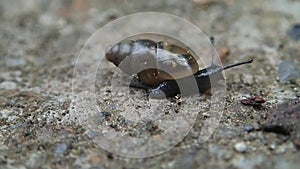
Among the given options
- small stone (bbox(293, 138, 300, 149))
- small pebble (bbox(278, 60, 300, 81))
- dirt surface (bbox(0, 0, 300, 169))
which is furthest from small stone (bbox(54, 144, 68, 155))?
small pebble (bbox(278, 60, 300, 81))

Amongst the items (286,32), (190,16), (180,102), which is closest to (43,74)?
(180,102)

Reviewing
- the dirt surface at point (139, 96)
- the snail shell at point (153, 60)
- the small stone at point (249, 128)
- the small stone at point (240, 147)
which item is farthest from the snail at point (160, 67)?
the small stone at point (240, 147)

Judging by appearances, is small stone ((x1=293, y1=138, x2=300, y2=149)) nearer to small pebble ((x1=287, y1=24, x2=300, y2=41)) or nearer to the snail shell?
the snail shell

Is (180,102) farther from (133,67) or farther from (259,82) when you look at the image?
(259,82)

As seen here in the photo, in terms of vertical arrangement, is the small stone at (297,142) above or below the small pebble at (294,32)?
below

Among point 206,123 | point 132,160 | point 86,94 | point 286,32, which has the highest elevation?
point 286,32

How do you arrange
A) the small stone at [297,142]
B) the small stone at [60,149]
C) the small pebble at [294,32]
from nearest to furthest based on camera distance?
the small stone at [297,142] → the small stone at [60,149] → the small pebble at [294,32]

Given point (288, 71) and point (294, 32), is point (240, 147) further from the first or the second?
point (294, 32)

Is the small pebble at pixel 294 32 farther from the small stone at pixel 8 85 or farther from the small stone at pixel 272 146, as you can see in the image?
the small stone at pixel 8 85
